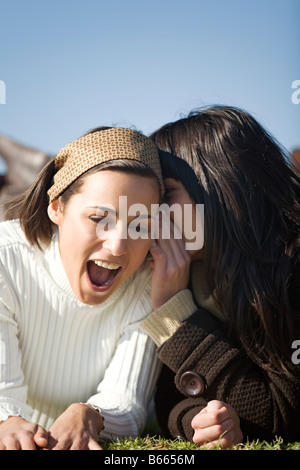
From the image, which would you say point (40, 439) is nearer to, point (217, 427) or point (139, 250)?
point (217, 427)

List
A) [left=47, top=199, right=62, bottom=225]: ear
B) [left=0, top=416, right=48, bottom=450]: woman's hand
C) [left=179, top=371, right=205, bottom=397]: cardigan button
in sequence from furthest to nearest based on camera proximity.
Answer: [left=47, top=199, right=62, bottom=225]: ear < [left=179, top=371, right=205, bottom=397]: cardigan button < [left=0, top=416, right=48, bottom=450]: woman's hand

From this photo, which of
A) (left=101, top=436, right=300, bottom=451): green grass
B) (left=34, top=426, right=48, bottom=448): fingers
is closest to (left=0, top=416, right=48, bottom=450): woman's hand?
(left=34, top=426, right=48, bottom=448): fingers

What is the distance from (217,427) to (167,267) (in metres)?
0.79

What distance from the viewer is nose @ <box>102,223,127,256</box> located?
8.44 ft

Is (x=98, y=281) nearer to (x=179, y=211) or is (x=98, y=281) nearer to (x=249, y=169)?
(x=179, y=211)

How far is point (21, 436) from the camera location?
2.16 m

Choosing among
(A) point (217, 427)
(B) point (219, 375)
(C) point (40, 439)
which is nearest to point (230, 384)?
(B) point (219, 375)

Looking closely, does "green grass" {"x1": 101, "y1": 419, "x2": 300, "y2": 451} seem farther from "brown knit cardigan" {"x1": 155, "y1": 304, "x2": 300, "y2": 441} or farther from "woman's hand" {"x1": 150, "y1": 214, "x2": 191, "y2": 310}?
"woman's hand" {"x1": 150, "y1": 214, "x2": 191, "y2": 310}

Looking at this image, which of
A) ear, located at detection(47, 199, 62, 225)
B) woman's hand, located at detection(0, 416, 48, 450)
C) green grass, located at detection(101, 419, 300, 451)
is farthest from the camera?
ear, located at detection(47, 199, 62, 225)

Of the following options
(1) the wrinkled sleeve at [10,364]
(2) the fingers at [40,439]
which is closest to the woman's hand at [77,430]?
(2) the fingers at [40,439]

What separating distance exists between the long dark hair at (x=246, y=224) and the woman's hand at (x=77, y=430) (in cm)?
83

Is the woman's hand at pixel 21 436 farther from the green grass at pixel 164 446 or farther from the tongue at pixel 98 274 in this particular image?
the tongue at pixel 98 274

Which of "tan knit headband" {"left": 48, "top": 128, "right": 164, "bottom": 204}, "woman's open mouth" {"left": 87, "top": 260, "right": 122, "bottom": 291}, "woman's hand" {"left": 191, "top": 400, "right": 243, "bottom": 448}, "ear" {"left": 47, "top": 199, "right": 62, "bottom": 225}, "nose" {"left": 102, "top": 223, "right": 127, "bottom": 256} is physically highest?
"tan knit headband" {"left": 48, "top": 128, "right": 164, "bottom": 204}

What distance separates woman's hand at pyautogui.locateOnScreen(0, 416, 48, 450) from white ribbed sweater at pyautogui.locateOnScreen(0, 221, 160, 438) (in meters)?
0.46
